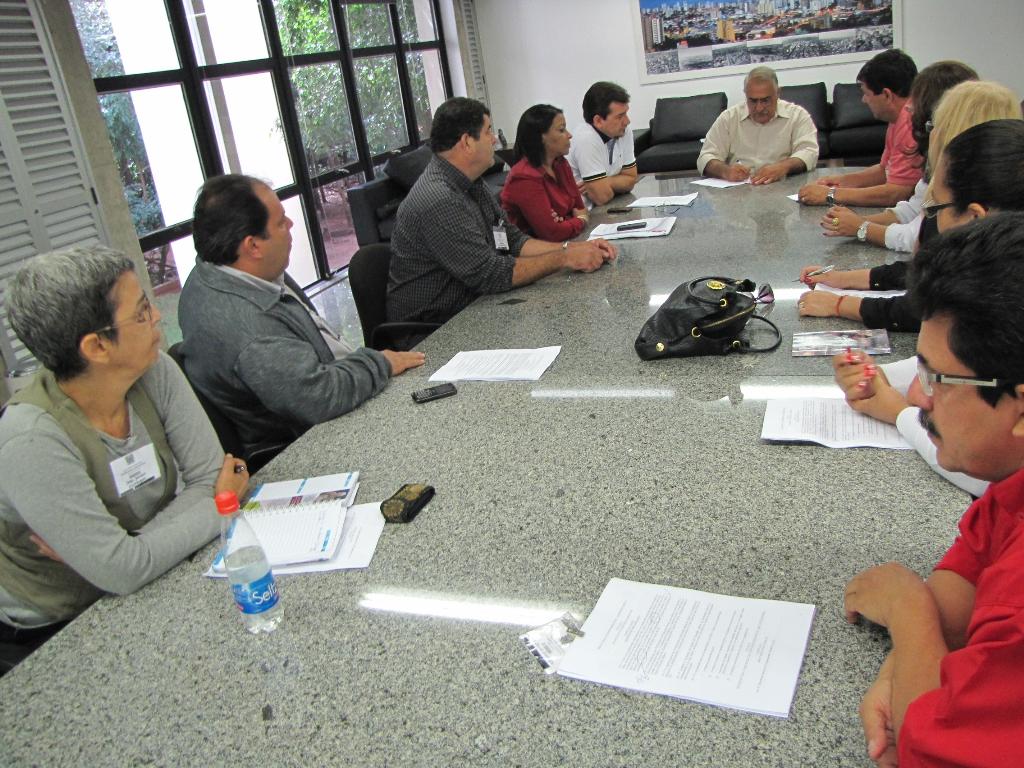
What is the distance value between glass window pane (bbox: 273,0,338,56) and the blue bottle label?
5692 millimetres

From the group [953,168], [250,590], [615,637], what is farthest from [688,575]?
[953,168]

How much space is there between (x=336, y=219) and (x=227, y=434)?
4.78 metres

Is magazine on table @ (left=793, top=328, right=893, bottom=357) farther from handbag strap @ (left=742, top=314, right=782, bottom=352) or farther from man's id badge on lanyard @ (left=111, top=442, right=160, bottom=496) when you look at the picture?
man's id badge on lanyard @ (left=111, top=442, right=160, bottom=496)

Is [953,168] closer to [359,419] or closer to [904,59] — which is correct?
[359,419]

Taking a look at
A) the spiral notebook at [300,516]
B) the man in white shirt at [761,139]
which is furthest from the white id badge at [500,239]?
the spiral notebook at [300,516]

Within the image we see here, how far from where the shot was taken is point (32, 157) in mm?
3686

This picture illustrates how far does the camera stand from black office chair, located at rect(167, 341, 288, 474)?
7.14 feet

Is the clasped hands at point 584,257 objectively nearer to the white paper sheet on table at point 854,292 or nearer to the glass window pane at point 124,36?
the white paper sheet on table at point 854,292

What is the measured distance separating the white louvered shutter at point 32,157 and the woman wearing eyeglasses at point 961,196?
3.35m

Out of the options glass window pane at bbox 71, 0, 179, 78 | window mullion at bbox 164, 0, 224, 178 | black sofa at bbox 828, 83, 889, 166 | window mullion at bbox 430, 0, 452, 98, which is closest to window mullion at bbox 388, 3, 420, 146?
window mullion at bbox 430, 0, 452, 98

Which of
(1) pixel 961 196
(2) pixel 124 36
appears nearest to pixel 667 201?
(1) pixel 961 196

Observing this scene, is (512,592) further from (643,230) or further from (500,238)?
(643,230)

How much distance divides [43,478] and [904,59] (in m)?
3.78

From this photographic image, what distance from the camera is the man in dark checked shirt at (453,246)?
2930 mm
